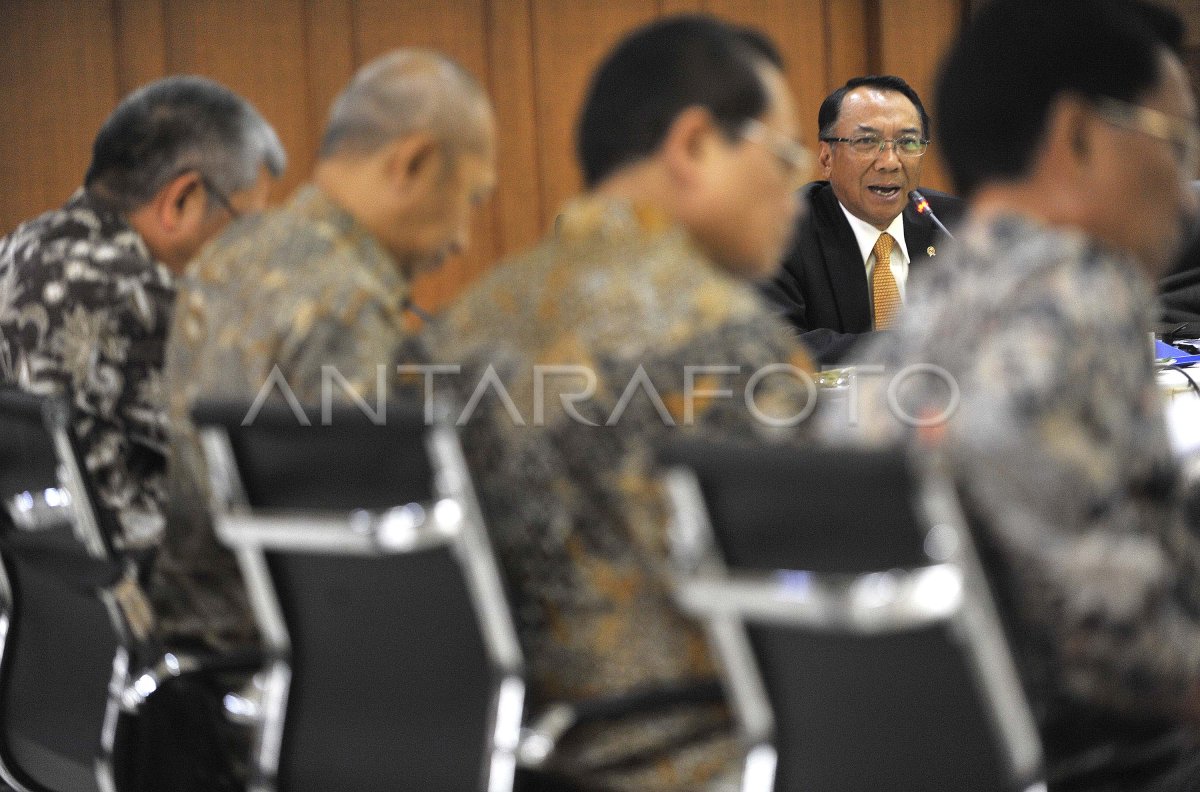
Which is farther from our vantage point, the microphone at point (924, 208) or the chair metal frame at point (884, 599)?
the microphone at point (924, 208)

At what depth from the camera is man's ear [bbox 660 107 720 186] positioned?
1432mm

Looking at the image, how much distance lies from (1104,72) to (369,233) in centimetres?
88

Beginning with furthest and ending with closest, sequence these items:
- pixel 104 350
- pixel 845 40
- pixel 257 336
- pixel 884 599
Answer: pixel 845 40, pixel 104 350, pixel 257 336, pixel 884 599

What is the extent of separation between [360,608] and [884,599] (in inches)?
21.8

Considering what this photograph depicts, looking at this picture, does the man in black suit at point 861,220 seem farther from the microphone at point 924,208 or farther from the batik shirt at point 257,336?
the batik shirt at point 257,336

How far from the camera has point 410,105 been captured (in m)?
1.73

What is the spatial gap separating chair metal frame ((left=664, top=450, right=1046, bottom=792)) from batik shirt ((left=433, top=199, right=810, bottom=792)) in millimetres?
228

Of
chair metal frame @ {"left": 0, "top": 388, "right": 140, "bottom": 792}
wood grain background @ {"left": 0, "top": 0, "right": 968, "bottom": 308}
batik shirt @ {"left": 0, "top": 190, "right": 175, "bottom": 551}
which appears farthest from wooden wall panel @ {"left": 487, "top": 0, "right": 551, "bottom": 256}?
chair metal frame @ {"left": 0, "top": 388, "right": 140, "bottom": 792}

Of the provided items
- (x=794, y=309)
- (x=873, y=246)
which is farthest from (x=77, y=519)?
(x=873, y=246)

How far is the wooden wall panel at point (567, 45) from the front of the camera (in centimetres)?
550

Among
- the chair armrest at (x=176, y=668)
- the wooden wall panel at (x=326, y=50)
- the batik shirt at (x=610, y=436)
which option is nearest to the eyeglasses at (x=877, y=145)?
the batik shirt at (x=610, y=436)

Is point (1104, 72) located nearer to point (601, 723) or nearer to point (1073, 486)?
point (1073, 486)

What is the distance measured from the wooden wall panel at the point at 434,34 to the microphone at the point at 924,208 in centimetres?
247

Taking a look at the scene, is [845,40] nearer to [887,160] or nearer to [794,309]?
[887,160]
